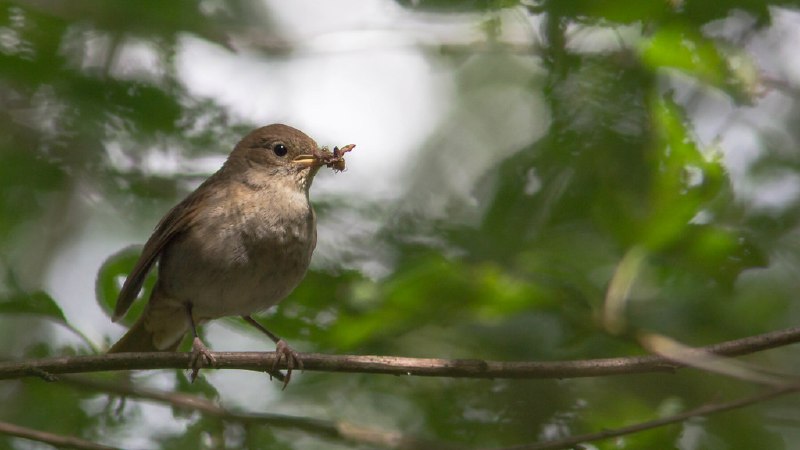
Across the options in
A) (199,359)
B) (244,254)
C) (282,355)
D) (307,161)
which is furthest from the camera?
(307,161)

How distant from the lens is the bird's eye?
5.98 m

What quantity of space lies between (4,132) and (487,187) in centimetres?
283

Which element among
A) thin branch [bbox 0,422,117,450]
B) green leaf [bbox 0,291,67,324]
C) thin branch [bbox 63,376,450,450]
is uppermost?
green leaf [bbox 0,291,67,324]

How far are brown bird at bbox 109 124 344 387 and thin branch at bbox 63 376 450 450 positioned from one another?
0.17m

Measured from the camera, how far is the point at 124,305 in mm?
5293

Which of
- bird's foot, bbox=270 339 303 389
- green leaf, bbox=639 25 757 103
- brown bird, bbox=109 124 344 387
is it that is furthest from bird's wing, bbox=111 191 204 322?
green leaf, bbox=639 25 757 103

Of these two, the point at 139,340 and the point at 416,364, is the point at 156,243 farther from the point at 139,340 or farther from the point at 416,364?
the point at 416,364

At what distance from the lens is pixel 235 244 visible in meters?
5.43

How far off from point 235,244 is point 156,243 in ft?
1.71

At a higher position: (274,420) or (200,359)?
(200,359)

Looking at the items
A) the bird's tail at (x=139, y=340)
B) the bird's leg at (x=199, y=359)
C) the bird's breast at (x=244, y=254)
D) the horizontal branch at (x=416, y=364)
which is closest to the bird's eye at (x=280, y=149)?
the bird's breast at (x=244, y=254)

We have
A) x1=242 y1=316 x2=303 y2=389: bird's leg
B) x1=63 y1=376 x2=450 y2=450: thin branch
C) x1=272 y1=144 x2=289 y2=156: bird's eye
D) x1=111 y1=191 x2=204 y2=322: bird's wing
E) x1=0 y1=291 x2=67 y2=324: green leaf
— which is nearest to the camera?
x1=242 y1=316 x2=303 y2=389: bird's leg

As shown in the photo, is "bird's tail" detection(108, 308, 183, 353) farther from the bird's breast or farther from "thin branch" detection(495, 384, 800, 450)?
"thin branch" detection(495, 384, 800, 450)

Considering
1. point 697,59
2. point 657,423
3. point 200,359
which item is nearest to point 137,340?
point 200,359
